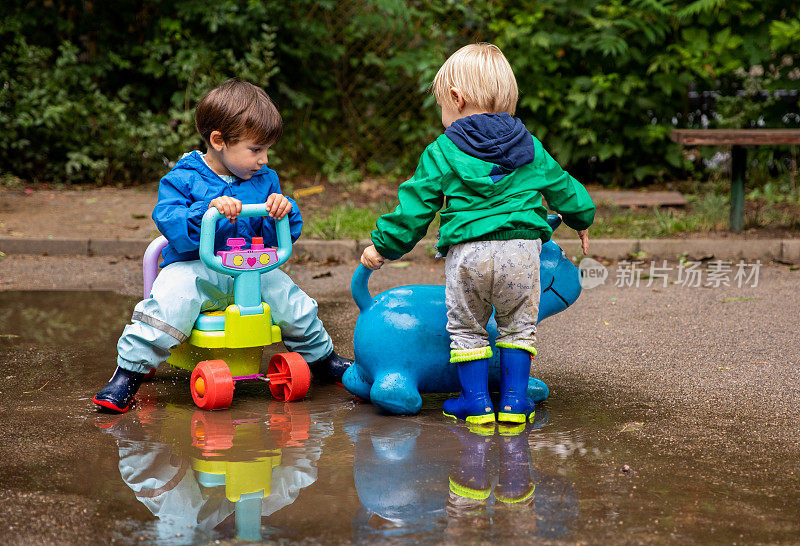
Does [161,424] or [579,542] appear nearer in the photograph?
[579,542]

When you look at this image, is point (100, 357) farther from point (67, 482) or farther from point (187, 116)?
point (187, 116)

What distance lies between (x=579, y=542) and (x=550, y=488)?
370 mm

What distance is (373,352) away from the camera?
339 cm

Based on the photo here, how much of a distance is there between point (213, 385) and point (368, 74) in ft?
22.8

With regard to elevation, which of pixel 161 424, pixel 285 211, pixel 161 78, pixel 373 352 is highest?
pixel 161 78

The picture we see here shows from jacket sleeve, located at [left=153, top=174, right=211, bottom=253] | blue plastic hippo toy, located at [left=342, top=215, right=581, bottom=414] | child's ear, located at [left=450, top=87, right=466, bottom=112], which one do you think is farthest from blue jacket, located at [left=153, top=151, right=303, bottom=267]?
child's ear, located at [left=450, top=87, right=466, bottom=112]

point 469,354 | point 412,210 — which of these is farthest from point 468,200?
point 469,354

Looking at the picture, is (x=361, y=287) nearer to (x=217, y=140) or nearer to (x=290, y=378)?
(x=290, y=378)

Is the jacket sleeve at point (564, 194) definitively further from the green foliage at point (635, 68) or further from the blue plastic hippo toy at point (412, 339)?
the green foliage at point (635, 68)

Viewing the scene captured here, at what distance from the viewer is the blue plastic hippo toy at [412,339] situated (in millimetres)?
3350

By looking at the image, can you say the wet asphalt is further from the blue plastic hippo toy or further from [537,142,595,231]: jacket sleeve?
[537,142,595,231]: jacket sleeve

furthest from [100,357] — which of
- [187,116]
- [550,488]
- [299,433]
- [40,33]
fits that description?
[40,33]

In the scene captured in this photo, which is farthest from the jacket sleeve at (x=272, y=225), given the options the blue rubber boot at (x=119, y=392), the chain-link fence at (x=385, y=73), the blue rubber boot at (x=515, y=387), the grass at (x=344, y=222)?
the chain-link fence at (x=385, y=73)

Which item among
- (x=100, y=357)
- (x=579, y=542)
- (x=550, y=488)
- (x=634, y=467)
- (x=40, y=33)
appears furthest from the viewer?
(x=40, y=33)
